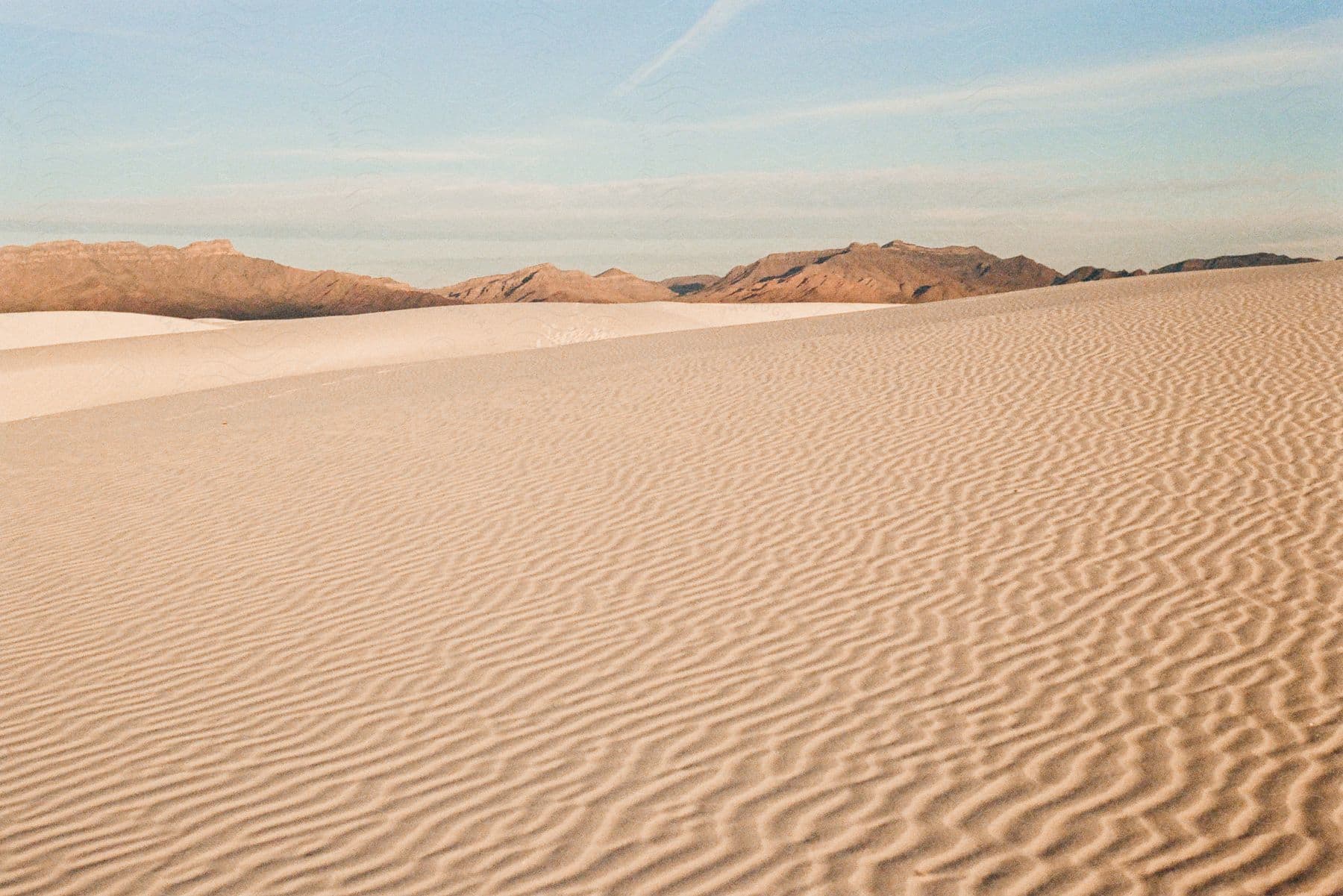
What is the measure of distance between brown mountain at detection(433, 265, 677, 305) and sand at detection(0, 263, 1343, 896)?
131490mm

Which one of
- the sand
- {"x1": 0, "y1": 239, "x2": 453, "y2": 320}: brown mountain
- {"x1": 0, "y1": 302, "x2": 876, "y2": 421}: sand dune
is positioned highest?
{"x1": 0, "y1": 239, "x2": 453, "y2": 320}: brown mountain

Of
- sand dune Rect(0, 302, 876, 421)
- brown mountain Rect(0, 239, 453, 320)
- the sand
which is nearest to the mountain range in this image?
brown mountain Rect(0, 239, 453, 320)

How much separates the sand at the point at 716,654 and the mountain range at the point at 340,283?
292ft

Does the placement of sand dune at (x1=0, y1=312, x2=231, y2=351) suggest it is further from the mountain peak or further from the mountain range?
the mountain peak

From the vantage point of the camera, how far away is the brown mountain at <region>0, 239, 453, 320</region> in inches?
4375

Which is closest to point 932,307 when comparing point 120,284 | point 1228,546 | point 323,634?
point 1228,546

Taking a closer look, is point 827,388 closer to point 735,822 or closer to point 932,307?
point 735,822

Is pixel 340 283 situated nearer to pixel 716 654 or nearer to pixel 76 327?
pixel 76 327

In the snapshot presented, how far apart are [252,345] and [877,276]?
138 meters

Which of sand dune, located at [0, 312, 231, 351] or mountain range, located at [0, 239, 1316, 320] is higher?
mountain range, located at [0, 239, 1316, 320]

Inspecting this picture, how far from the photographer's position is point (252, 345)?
3381 centimetres

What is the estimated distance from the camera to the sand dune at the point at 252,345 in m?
28.0

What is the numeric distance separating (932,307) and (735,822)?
89.9ft

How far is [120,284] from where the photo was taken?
11500 cm
